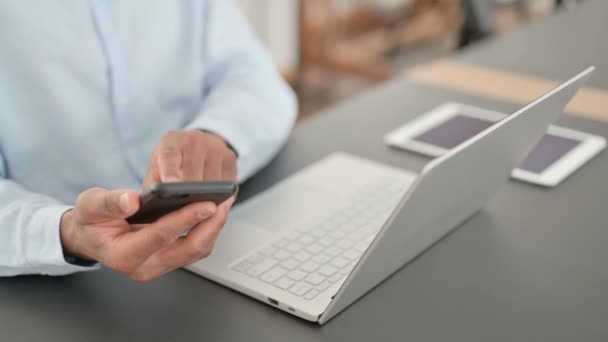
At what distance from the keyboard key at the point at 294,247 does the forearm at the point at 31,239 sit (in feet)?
0.70

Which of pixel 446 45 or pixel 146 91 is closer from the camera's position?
pixel 146 91

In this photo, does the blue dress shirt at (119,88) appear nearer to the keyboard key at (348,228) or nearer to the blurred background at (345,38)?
the keyboard key at (348,228)

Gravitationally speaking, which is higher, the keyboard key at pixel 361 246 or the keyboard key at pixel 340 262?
the keyboard key at pixel 340 262

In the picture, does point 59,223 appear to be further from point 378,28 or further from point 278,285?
point 378,28

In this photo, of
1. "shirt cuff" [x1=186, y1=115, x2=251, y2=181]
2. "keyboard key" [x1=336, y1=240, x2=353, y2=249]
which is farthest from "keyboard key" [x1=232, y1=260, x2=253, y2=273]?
"shirt cuff" [x1=186, y1=115, x2=251, y2=181]

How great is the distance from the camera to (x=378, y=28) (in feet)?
12.0

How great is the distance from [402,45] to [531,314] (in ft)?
10.1

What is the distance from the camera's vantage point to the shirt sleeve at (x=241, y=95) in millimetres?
979

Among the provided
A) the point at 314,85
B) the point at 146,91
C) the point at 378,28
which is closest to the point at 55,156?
the point at 146,91

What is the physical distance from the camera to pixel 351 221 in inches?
33.9

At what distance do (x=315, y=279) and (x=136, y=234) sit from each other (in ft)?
0.62

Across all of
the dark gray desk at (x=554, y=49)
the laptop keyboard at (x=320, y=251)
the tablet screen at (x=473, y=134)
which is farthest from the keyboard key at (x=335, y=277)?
the dark gray desk at (x=554, y=49)

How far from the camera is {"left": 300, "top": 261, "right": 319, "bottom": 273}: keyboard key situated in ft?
2.49

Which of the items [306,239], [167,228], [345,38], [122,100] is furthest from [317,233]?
[345,38]
